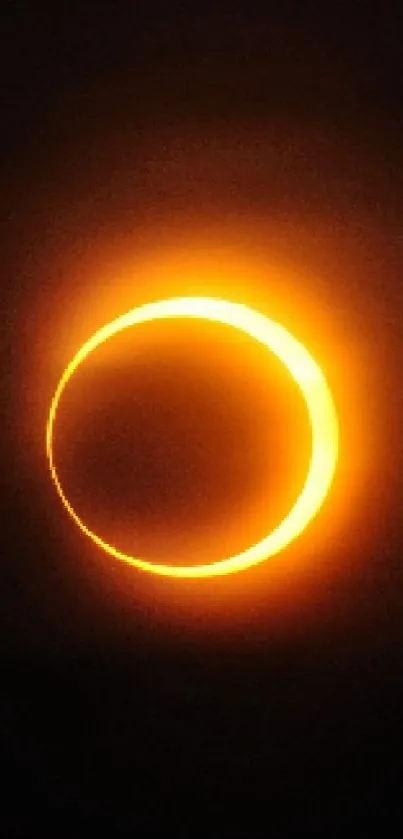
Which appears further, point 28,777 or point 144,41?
point 28,777

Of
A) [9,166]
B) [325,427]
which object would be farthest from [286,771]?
[9,166]

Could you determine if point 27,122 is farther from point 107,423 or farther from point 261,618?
point 261,618

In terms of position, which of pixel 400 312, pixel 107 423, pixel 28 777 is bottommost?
pixel 28 777
